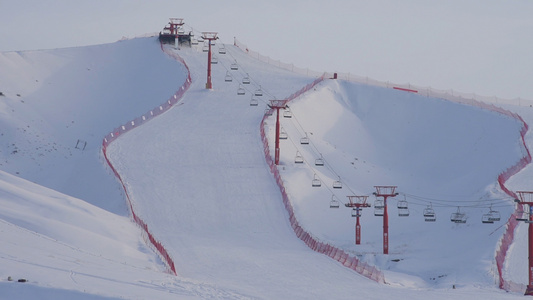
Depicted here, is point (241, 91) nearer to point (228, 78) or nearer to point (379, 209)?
point (228, 78)

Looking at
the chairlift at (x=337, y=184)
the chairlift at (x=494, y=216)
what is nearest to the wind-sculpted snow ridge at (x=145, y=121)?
the chairlift at (x=337, y=184)

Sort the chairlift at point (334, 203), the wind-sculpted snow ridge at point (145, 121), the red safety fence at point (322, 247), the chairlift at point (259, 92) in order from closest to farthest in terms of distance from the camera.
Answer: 1. the wind-sculpted snow ridge at point (145, 121)
2. the red safety fence at point (322, 247)
3. the chairlift at point (334, 203)
4. the chairlift at point (259, 92)

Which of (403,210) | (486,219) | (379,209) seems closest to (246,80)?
(379,209)

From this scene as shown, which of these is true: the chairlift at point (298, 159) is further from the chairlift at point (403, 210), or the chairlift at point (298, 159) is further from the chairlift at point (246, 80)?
the chairlift at point (246, 80)

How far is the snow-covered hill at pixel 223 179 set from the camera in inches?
1628

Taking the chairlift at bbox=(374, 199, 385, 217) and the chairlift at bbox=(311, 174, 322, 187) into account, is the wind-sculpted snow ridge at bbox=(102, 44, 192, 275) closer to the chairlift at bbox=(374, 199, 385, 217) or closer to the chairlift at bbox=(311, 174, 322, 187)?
the chairlift at bbox=(311, 174, 322, 187)

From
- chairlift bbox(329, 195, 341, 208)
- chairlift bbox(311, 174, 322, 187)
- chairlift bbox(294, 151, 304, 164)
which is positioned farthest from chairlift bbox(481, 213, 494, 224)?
chairlift bbox(294, 151, 304, 164)

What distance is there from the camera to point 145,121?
253 ft

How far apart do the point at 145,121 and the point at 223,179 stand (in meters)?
13.5

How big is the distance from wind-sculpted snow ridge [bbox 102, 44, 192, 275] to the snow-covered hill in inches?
23.0

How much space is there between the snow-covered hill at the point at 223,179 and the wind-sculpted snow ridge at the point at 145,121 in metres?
0.58

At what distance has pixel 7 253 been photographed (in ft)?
107

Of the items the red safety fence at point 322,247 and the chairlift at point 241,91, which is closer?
the red safety fence at point 322,247

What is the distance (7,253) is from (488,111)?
57.9 meters
